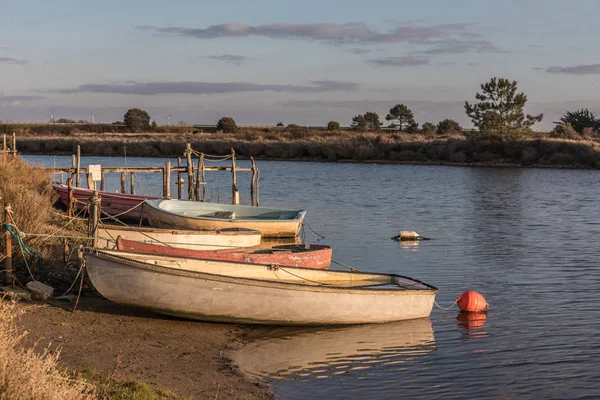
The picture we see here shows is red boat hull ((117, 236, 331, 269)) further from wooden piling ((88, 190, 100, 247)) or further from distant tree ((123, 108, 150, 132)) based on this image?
distant tree ((123, 108, 150, 132))

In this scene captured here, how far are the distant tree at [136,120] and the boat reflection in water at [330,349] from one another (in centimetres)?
10682

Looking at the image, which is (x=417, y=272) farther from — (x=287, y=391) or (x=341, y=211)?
(x=341, y=211)

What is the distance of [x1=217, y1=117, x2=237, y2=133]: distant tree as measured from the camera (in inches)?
4537

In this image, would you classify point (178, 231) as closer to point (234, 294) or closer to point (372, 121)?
point (234, 294)

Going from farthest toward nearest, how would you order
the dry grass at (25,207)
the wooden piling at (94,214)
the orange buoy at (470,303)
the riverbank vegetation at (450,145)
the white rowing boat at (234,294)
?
1. the riverbank vegetation at (450,145)
2. the dry grass at (25,207)
3. the orange buoy at (470,303)
4. the wooden piling at (94,214)
5. the white rowing boat at (234,294)

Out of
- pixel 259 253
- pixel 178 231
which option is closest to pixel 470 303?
pixel 259 253

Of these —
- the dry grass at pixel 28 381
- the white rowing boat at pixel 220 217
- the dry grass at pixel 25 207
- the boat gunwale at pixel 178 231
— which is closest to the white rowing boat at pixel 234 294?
the dry grass at pixel 25 207

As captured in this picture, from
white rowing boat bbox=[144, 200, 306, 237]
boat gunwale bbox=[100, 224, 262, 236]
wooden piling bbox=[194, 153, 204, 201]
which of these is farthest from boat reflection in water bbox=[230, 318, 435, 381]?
wooden piling bbox=[194, 153, 204, 201]

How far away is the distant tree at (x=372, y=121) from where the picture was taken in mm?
115125

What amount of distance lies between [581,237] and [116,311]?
1798 cm

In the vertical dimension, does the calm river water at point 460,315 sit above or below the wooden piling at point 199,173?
below

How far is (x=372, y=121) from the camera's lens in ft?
389

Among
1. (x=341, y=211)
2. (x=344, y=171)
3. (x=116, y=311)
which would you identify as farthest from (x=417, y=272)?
(x=344, y=171)

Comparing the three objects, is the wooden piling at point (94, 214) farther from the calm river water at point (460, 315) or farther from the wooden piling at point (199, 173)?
the wooden piling at point (199, 173)
